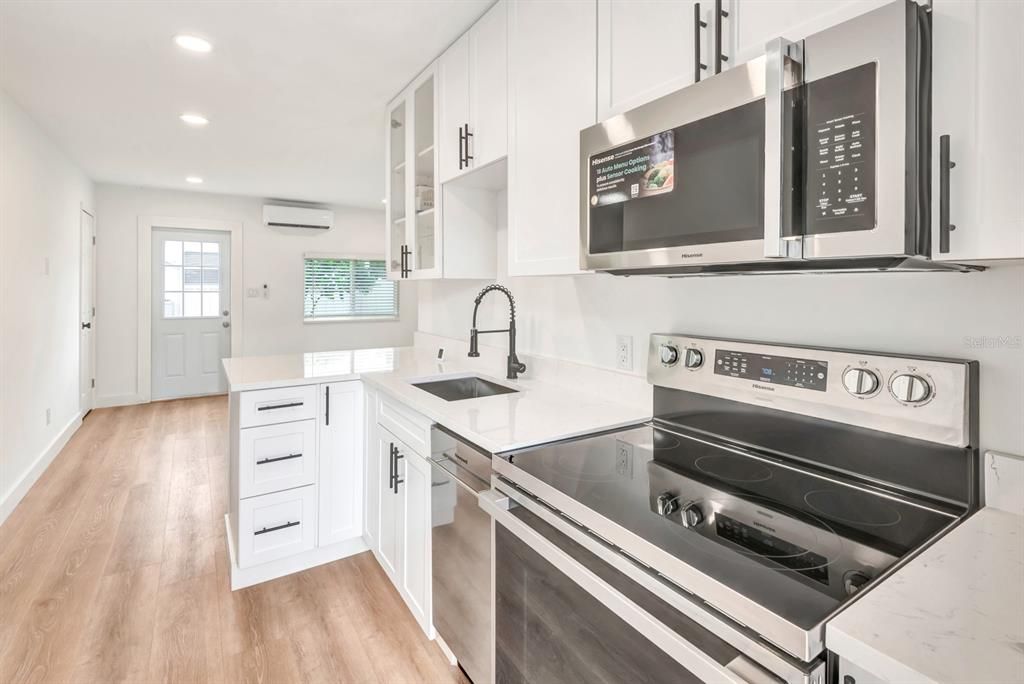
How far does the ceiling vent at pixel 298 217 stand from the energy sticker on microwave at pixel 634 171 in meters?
5.57

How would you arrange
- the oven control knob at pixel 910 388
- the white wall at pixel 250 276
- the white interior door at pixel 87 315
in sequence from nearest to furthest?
1. the oven control knob at pixel 910 388
2. the white interior door at pixel 87 315
3. the white wall at pixel 250 276

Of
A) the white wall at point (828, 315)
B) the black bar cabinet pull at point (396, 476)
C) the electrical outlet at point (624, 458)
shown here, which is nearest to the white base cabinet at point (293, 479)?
the black bar cabinet pull at point (396, 476)

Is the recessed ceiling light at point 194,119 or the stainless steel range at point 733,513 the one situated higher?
the recessed ceiling light at point 194,119

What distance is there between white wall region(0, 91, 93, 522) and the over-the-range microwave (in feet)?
11.9

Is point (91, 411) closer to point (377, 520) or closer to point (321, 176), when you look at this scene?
point (321, 176)

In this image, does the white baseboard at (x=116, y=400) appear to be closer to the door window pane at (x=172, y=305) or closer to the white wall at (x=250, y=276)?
the white wall at (x=250, y=276)

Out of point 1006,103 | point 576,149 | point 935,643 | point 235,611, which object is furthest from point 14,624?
point 1006,103

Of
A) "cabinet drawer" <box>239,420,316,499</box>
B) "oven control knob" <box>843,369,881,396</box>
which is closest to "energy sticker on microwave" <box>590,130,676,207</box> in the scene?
"oven control knob" <box>843,369,881,396</box>

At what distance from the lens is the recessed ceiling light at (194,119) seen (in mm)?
3197

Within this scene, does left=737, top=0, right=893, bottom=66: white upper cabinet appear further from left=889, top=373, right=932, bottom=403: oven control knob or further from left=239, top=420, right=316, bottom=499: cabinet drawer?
left=239, top=420, right=316, bottom=499: cabinet drawer

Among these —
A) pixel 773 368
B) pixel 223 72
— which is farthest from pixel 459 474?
pixel 223 72

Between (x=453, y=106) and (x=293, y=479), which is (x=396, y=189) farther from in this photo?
(x=293, y=479)

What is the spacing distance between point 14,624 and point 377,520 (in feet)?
4.35

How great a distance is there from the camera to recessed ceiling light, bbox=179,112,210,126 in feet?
10.5
